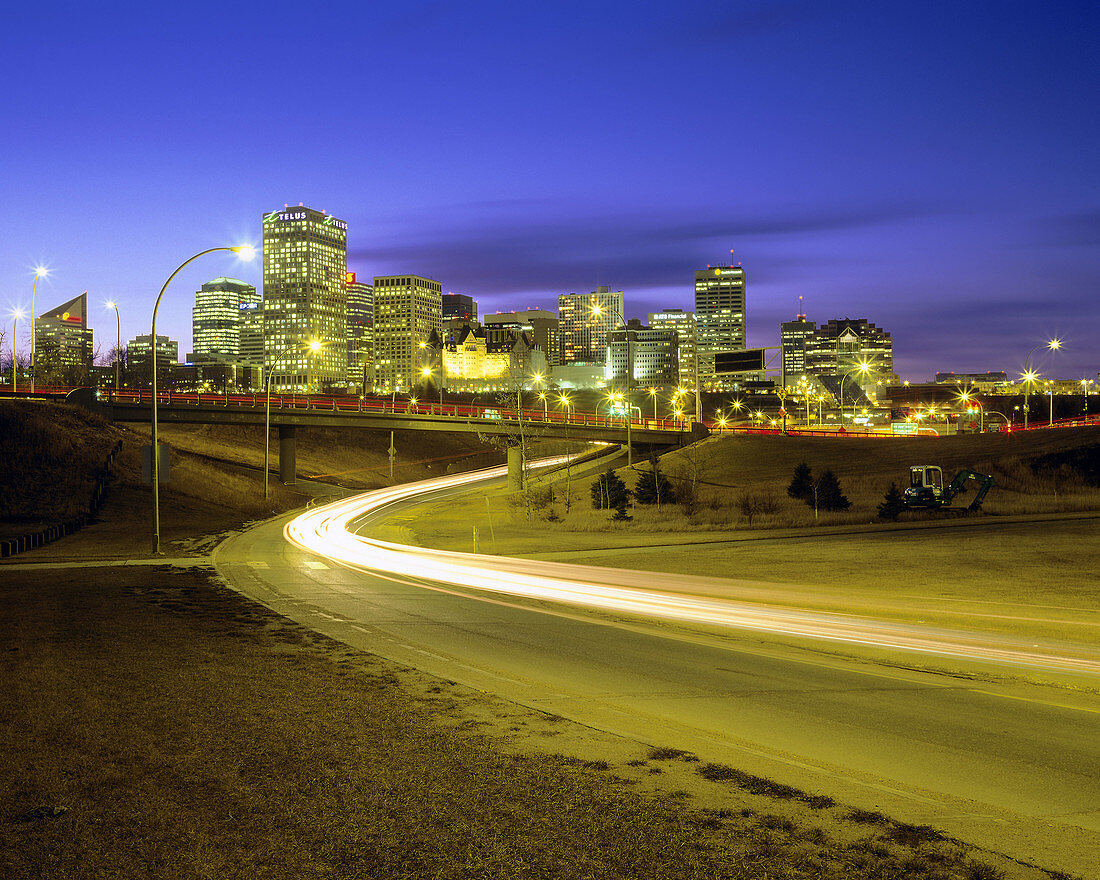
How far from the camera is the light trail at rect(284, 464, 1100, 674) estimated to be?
1450 cm

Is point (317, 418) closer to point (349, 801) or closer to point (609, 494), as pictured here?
point (609, 494)

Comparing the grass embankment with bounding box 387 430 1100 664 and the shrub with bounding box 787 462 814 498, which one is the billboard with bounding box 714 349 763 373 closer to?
the grass embankment with bounding box 387 430 1100 664

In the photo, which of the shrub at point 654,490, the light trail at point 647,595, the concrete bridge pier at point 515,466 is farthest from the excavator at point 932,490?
the concrete bridge pier at point 515,466

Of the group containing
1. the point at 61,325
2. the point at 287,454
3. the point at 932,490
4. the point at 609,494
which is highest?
the point at 61,325

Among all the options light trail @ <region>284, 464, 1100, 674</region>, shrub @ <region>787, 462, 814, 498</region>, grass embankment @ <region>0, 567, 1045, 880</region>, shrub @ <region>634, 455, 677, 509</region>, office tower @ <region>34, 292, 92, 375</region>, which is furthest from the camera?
office tower @ <region>34, 292, 92, 375</region>

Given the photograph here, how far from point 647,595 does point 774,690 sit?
916cm

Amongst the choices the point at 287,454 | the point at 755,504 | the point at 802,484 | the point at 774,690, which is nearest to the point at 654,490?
the point at 755,504

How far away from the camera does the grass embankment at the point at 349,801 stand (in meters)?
6.20

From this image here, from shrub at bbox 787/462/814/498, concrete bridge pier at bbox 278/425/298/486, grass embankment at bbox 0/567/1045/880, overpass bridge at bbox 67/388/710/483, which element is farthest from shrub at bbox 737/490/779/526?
concrete bridge pier at bbox 278/425/298/486

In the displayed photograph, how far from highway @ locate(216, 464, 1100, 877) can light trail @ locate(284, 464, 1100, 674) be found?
0.08 metres

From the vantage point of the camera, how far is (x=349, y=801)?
7.40m

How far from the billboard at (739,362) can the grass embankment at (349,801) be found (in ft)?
167

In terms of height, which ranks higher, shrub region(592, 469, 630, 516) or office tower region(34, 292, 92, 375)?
office tower region(34, 292, 92, 375)

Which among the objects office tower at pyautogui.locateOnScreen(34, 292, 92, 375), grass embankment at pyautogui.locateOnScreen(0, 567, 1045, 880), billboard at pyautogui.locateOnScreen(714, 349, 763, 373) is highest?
office tower at pyautogui.locateOnScreen(34, 292, 92, 375)
